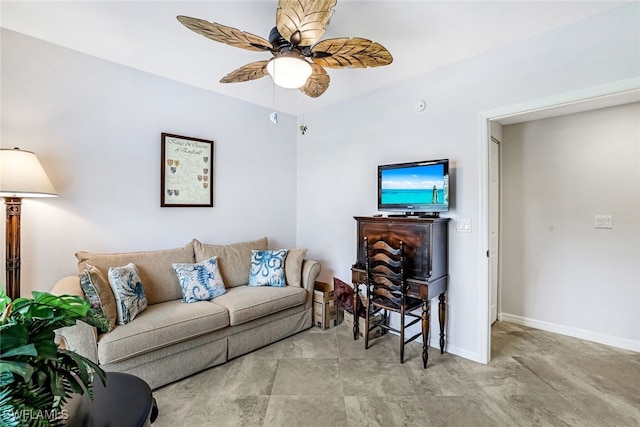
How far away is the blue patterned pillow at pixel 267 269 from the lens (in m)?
3.11

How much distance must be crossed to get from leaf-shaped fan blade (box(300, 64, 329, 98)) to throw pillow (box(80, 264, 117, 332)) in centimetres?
197

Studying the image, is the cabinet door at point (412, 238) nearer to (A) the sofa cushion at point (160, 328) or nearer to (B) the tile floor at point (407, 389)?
(B) the tile floor at point (407, 389)

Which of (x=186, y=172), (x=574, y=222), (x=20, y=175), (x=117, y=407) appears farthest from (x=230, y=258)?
(x=574, y=222)

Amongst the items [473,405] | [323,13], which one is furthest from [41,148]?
[473,405]

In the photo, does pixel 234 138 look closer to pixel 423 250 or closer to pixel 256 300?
pixel 256 300

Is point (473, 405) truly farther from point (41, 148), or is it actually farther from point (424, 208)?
point (41, 148)

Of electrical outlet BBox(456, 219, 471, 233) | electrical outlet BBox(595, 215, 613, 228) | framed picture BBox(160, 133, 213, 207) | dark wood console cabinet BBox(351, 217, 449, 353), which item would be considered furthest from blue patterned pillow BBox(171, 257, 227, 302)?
electrical outlet BBox(595, 215, 613, 228)

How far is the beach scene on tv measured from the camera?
103 inches

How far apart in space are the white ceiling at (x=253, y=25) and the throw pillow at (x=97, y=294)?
1.76m

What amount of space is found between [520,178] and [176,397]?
3895 mm

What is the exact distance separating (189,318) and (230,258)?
0.94 metres

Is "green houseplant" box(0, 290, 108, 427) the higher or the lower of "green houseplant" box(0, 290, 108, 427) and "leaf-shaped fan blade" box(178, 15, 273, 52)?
the lower

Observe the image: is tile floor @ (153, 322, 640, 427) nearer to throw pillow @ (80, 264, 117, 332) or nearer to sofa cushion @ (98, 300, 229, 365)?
sofa cushion @ (98, 300, 229, 365)

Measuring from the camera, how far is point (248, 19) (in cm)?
204
